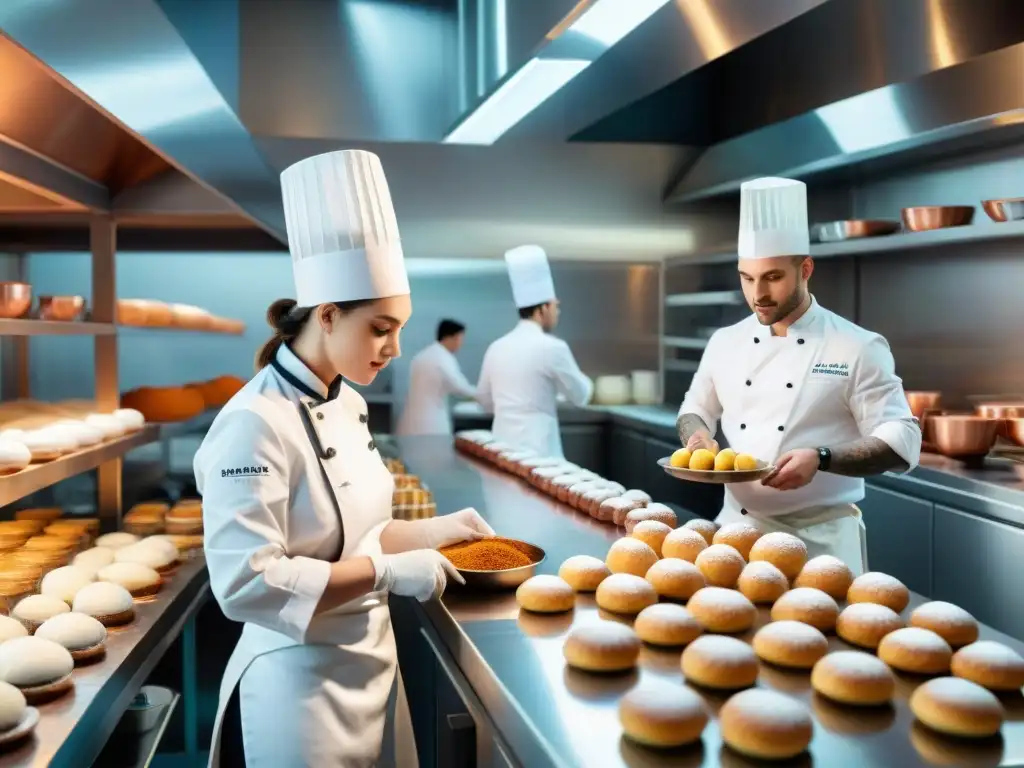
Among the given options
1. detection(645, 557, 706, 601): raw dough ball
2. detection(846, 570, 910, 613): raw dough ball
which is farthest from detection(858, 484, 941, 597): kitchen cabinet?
detection(645, 557, 706, 601): raw dough ball

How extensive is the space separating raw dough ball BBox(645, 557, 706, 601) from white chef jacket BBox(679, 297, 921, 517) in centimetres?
95

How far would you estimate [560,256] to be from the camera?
629cm

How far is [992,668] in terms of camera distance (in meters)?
1.30

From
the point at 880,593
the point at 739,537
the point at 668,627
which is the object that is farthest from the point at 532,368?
the point at 668,627

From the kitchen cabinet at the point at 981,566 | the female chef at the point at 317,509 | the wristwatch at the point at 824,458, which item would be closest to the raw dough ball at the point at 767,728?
the female chef at the point at 317,509

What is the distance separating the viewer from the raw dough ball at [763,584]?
66.4 inches

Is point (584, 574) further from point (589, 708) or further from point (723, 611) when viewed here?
point (589, 708)

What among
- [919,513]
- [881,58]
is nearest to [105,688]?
[919,513]

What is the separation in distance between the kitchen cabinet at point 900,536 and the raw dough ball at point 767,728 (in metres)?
2.32

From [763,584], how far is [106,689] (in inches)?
48.2

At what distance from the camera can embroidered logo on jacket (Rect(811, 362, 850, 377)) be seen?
2.58 meters

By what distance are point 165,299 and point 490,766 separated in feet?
15.4

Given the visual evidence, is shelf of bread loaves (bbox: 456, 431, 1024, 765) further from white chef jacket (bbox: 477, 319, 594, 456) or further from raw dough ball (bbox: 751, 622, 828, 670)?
white chef jacket (bbox: 477, 319, 594, 456)

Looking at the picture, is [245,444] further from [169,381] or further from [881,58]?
[169,381]
